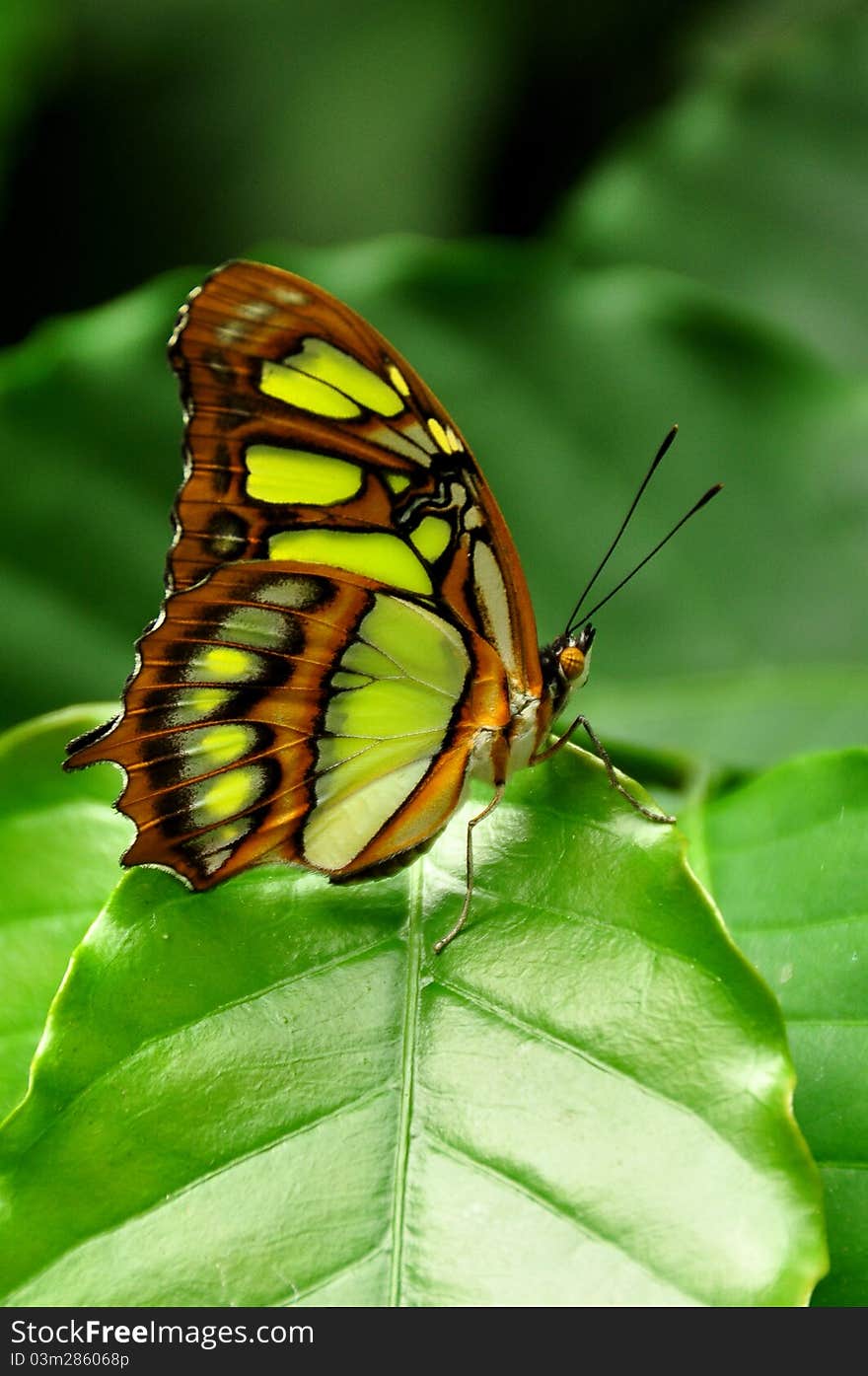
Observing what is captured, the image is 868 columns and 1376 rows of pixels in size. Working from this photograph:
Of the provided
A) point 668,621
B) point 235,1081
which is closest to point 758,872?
point 235,1081

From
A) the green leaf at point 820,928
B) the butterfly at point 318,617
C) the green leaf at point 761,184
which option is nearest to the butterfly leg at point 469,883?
the butterfly at point 318,617

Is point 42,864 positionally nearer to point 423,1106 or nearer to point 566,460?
point 423,1106

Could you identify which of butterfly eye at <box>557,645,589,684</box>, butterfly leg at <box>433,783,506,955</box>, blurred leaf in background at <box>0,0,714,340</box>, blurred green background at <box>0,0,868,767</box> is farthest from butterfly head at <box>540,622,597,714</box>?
blurred leaf in background at <box>0,0,714,340</box>

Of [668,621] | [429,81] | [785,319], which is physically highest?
[429,81]

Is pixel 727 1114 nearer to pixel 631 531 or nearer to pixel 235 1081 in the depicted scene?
pixel 235 1081

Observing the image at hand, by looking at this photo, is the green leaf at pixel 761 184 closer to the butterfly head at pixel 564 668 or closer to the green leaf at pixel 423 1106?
the butterfly head at pixel 564 668

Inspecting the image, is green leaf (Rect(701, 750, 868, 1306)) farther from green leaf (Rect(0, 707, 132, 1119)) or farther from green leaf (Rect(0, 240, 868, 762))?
green leaf (Rect(0, 707, 132, 1119))
